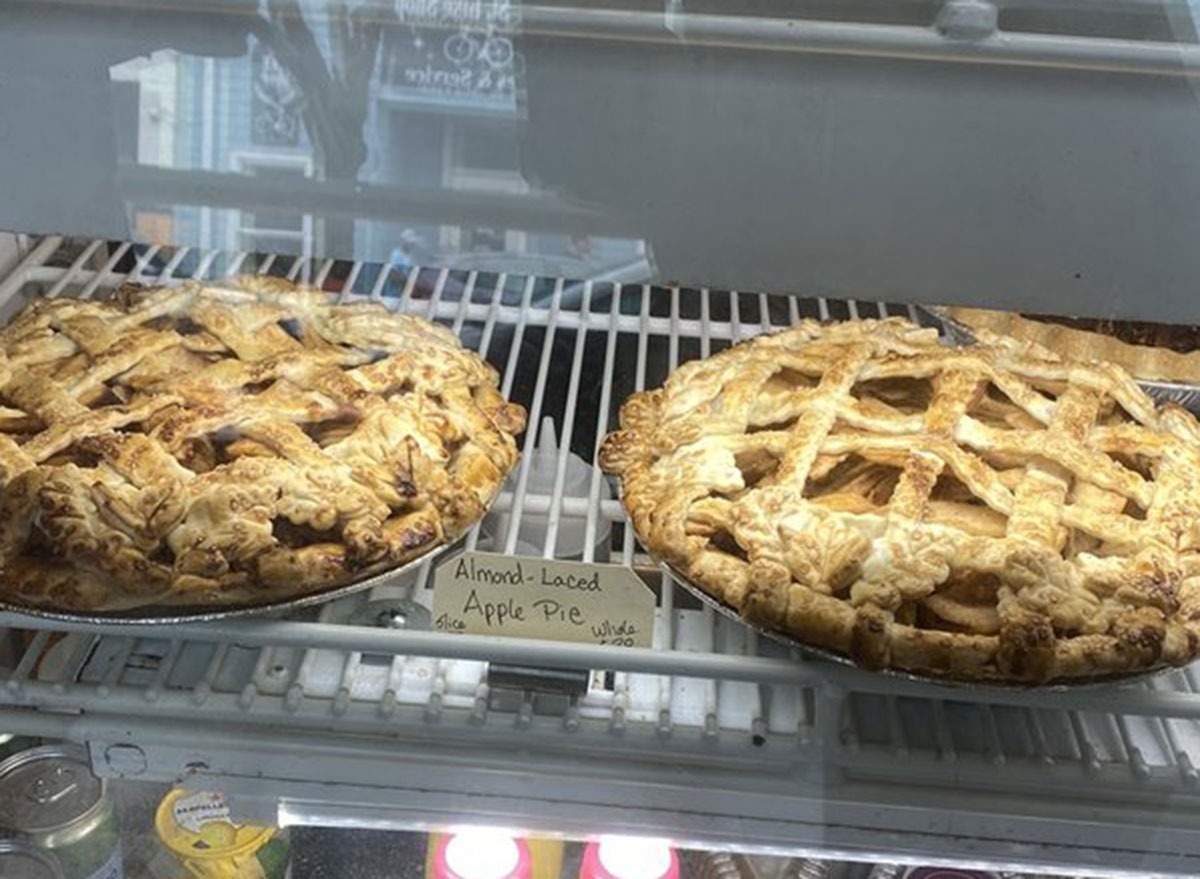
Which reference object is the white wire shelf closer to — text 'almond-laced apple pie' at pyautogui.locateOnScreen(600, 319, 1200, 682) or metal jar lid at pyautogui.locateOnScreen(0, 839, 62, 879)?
text 'almond-laced apple pie' at pyautogui.locateOnScreen(600, 319, 1200, 682)

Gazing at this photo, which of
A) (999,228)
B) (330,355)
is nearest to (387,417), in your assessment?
(330,355)

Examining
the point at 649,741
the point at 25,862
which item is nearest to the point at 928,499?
the point at 649,741

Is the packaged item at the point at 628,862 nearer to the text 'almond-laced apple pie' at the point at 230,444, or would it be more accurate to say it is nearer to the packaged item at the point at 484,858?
the packaged item at the point at 484,858

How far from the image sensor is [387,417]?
3.82 feet

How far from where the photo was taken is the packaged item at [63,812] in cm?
134

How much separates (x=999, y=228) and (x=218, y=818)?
3.46ft

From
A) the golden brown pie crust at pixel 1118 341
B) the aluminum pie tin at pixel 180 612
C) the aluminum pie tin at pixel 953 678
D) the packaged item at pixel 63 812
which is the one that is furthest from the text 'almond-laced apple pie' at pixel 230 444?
the golden brown pie crust at pixel 1118 341

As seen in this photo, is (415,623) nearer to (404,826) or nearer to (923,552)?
(404,826)

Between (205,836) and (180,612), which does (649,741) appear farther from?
(205,836)

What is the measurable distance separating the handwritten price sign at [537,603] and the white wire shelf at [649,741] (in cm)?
3

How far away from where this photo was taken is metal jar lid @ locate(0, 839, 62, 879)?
1298 millimetres

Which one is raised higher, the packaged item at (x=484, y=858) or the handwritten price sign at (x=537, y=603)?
the handwritten price sign at (x=537, y=603)

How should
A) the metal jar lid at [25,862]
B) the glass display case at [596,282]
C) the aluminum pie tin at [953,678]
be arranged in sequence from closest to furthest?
1. the glass display case at [596,282]
2. the aluminum pie tin at [953,678]
3. the metal jar lid at [25,862]

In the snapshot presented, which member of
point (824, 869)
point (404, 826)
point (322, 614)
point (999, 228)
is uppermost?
point (999, 228)
